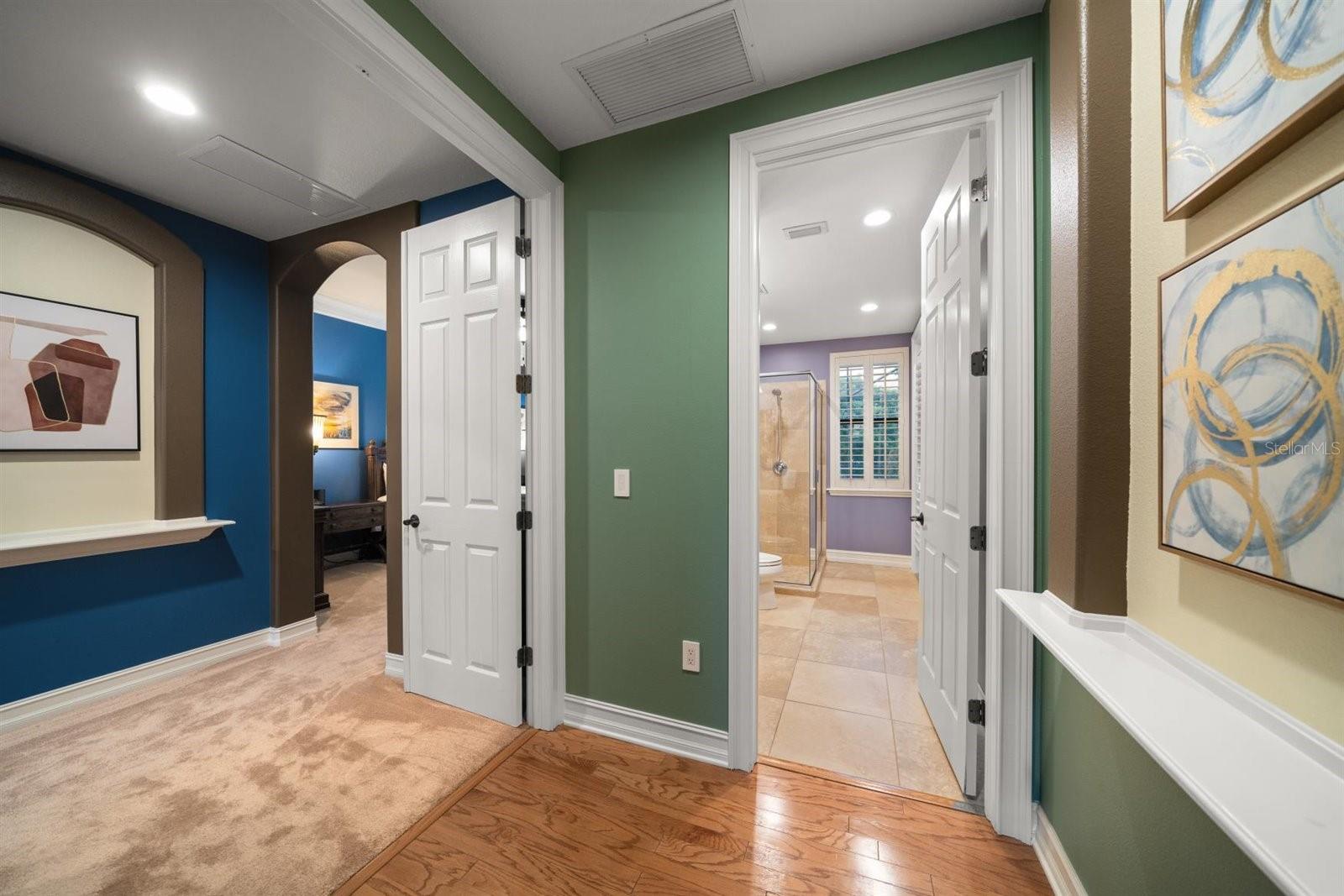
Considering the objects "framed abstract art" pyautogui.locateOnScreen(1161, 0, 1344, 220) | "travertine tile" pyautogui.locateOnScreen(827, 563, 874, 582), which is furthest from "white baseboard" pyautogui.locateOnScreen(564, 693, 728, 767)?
"travertine tile" pyautogui.locateOnScreen(827, 563, 874, 582)

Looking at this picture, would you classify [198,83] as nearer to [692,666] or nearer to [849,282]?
[692,666]

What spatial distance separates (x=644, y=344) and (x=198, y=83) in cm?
188

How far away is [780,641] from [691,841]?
173cm

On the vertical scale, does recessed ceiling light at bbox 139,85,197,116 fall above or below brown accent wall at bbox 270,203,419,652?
above

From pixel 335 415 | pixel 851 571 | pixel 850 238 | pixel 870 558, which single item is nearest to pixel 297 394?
pixel 335 415

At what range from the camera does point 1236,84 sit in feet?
2.34

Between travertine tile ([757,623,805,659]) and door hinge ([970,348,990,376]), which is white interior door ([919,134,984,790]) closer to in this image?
door hinge ([970,348,990,376])

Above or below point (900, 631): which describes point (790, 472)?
above

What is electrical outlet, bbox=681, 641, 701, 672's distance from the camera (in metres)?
1.82

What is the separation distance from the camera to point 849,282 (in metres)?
3.67

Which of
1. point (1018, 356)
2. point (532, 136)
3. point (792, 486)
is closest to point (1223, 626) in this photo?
point (1018, 356)

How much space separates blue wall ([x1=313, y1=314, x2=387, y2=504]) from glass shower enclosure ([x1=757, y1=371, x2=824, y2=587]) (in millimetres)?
3841

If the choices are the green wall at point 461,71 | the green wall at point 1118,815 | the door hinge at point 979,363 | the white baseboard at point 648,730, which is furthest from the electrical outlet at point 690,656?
the green wall at point 461,71

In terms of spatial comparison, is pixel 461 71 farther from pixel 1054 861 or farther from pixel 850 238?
pixel 1054 861
